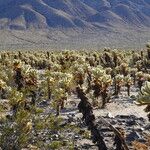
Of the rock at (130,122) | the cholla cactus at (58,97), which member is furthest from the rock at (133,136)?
the cholla cactus at (58,97)

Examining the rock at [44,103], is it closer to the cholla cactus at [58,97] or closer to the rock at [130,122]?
the cholla cactus at [58,97]

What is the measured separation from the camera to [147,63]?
5578cm

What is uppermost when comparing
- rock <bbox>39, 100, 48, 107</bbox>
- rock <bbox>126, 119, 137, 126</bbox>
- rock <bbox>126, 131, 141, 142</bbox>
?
rock <bbox>126, 131, 141, 142</bbox>

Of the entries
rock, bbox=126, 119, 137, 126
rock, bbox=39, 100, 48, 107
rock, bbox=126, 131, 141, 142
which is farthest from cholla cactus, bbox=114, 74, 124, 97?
rock, bbox=126, 131, 141, 142

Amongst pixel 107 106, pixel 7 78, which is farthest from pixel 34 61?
pixel 107 106

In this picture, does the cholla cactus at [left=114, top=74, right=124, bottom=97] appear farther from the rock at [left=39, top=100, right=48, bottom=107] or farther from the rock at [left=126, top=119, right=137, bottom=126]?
the rock at [left=126, top=119, right=137, bottom=126]

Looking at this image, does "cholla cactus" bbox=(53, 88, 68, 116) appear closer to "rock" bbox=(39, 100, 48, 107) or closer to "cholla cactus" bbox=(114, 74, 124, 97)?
"rock" bbox=(39, 100, 48, 107)

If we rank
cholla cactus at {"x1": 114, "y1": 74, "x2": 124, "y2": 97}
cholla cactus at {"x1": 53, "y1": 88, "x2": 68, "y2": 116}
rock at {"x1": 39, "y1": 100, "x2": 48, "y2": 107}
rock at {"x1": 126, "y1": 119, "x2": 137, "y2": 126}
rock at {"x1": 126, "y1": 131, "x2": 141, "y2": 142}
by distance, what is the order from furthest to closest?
cholla cactus at {"x1": 114, "y1": 74, "x2": 124, "y2": 97}, rock at {"x1": 39, "y1": 100, "x2": 48, "y2": 107}, cholla cactus at {"x1": 53, "y1": 88, "x2": 68, "y2": 116}, rock at {"x1": 126, "y1": 119, "x2": 137, "y2": 126}, rock at {"x1": 126, "y1": 131, "x2": 141, "y2": 142}

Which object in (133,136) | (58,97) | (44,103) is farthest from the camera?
(44,103)

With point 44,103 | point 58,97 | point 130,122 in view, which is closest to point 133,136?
point 130,122

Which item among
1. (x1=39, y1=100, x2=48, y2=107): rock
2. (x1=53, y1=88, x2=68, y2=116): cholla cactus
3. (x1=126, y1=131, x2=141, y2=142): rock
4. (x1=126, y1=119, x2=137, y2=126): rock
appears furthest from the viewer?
(x1=39, y1=100, x2=48, y2=107): rock

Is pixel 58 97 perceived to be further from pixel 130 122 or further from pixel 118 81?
pixel 118 81

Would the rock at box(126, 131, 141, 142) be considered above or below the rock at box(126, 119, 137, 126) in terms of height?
above

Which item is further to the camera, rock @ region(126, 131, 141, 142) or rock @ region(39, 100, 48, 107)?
rock @ region(39, 100, 48, 107)
